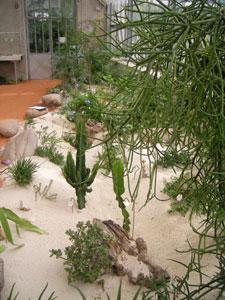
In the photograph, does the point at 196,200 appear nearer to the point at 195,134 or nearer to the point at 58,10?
the point at 195,134

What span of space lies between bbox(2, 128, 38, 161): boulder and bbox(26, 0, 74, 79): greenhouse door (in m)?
5.12

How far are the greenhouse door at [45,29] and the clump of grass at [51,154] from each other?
5.39 m

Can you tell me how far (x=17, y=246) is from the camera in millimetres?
2664

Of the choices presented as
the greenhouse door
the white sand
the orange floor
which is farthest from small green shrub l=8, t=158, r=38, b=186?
the greenhouse door

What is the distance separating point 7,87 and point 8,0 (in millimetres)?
2132

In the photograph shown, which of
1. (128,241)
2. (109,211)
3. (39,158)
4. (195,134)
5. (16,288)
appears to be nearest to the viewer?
(195,134)

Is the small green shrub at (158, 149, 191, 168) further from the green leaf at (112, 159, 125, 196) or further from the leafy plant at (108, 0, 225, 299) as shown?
the green leaf at (112, 159, 125, 196)

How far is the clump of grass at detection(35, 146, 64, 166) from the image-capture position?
4473mm

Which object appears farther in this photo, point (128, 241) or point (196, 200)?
point (128, 241)

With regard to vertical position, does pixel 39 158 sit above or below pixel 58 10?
below

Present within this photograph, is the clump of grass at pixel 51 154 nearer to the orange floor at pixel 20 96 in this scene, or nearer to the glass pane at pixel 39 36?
the orange floor at pixel 20 96

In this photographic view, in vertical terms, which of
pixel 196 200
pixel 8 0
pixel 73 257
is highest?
pixel 8 0

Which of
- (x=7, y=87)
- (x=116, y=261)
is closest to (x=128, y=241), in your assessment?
(x=116, y=261)

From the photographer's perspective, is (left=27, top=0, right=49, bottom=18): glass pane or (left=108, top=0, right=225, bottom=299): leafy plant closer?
(left=108, top=0, right=225, bottom=299): leafy plant
